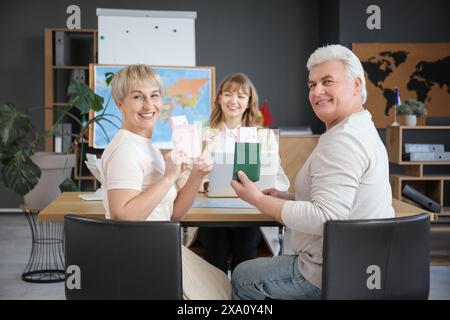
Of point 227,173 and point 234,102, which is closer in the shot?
point 227,173

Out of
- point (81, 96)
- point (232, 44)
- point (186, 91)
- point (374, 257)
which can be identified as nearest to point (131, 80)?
point (374, 257)

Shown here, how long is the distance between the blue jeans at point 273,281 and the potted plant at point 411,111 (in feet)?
13.1

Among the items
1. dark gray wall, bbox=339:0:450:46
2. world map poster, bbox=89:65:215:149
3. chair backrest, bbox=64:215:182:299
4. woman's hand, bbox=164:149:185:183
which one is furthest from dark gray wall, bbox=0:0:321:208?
chair backrest, bbox=64:215:182:299

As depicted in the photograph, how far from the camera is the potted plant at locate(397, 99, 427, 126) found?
5.39m

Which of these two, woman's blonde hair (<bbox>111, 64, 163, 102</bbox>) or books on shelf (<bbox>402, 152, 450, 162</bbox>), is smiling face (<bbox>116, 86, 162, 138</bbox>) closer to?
woman's blonde hair (<bbox>111, 64, 163, 102</bbox>)

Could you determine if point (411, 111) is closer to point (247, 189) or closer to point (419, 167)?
point (419, 167)

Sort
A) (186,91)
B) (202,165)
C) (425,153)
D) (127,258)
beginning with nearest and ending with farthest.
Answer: (127,258) → (202,165) → (425,153) → (186,91)

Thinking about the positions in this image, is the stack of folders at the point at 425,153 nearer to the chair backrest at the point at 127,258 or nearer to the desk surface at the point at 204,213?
the desk surface at the point at 204,213

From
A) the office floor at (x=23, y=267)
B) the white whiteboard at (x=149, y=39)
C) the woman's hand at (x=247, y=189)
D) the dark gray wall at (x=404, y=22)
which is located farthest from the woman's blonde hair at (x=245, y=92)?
the dark gray wall at (x=404, y=22)

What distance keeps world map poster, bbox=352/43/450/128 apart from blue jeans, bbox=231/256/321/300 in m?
4.81

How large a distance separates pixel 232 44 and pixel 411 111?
2.37 m

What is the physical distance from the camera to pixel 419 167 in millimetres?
5348
